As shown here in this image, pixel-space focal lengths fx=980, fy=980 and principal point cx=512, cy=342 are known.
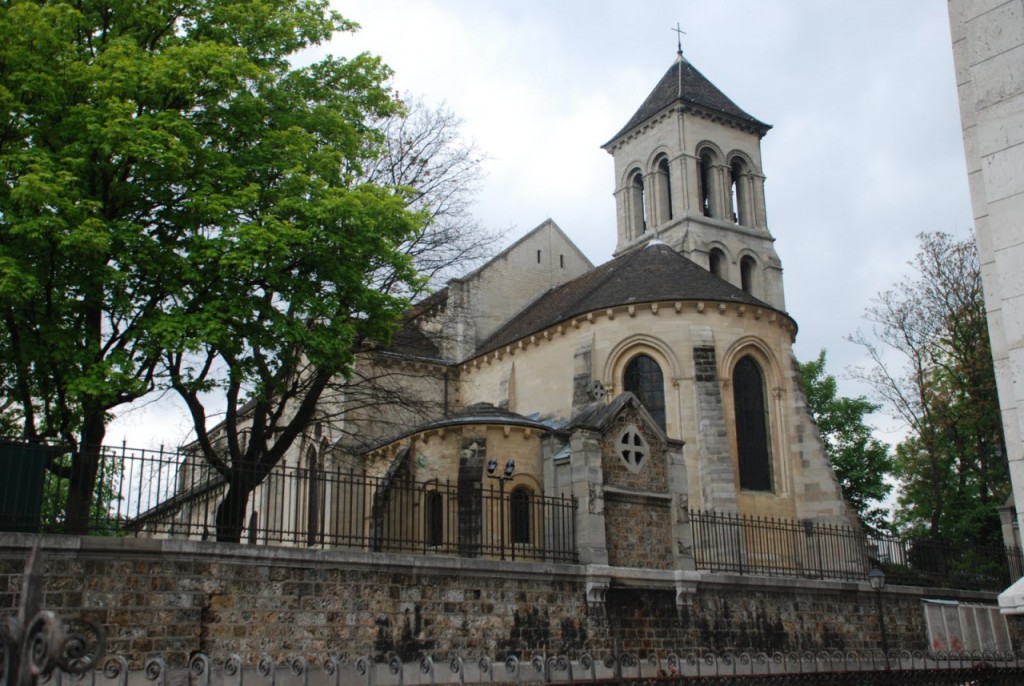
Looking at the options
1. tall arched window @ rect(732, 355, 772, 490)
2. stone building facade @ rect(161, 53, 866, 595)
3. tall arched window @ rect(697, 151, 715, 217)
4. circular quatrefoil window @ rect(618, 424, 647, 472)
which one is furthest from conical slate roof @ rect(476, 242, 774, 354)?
tall arched window @ rect(697, 151, 715, 217)

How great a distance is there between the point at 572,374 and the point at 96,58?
16.0 metres

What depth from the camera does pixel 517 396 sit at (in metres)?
28.9

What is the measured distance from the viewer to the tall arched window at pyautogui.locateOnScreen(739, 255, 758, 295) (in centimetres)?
4106

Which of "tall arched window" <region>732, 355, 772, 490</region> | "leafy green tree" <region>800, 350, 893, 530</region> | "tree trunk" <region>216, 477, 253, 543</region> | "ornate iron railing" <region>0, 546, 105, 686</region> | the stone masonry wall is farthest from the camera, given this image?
"leafy green tree" <region>800, 350, 893, 530</region>

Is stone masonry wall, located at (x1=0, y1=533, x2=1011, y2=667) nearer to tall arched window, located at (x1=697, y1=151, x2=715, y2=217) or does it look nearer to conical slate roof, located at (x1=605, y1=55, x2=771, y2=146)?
tall arched window, located at (x1=697, y1=151, x2=715, y2=217)

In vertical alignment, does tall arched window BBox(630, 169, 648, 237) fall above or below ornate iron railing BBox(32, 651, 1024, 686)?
above

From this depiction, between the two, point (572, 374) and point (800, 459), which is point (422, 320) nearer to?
point (572, 374)

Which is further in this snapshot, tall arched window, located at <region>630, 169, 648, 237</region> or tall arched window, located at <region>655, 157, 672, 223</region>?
tall arched window, located at <region>630, 169, 648, 237</region>

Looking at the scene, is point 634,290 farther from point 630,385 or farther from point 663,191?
point 663,191

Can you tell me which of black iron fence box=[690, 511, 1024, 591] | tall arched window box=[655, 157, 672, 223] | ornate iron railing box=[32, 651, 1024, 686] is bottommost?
ornate iron railing box=[32, 651, 1024, 686]

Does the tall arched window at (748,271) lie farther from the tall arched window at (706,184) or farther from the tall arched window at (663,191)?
the tall arched window at (663,191)

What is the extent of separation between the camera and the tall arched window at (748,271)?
41062 millimetres

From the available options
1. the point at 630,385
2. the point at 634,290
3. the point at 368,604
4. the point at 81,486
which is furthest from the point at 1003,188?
the point at 634,290

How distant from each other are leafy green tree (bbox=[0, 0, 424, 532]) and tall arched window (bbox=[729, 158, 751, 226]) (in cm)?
2903
